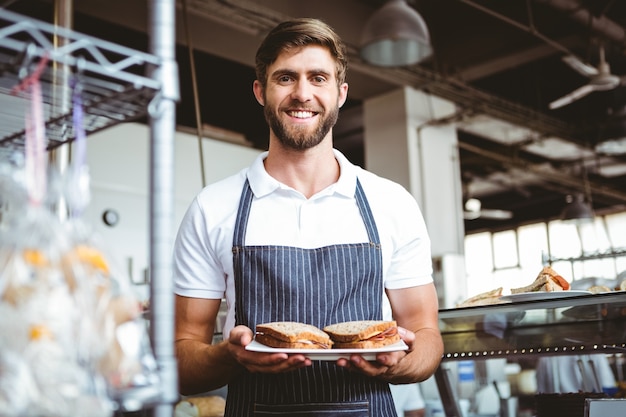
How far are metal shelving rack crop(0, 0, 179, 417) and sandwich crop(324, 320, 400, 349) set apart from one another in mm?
710

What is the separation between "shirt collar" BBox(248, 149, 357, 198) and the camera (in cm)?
179

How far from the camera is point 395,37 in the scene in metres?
4.31

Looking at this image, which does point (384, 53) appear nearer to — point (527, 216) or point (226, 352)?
point (226, 352)

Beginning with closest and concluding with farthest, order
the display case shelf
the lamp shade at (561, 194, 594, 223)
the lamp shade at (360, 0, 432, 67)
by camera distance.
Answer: the display case shelf < the lamp shade at (360, 0, 432, 67) < the lamp shade at (561, 194, 594, 223)

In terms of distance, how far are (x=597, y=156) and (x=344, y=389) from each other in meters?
9.97

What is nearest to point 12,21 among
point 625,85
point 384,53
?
point 384,53

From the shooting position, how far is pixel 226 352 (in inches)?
58.1

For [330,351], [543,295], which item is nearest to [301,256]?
[330,351]

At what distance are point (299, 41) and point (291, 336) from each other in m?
0.70

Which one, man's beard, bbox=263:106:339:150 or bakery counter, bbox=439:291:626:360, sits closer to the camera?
man's beard, bbox=263:106:339:150

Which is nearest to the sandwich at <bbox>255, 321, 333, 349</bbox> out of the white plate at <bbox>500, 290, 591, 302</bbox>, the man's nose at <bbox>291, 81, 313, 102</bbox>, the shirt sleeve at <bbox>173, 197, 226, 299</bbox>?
the shirt sleeve at <bbox>173, 197, 226, 299</bbox>

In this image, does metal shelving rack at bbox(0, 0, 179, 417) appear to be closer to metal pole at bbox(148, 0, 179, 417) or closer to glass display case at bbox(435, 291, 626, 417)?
metal pole at bbox(148, 0, 179, 417)

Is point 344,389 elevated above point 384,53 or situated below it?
below

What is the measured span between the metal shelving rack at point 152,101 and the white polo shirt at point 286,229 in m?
0.89
